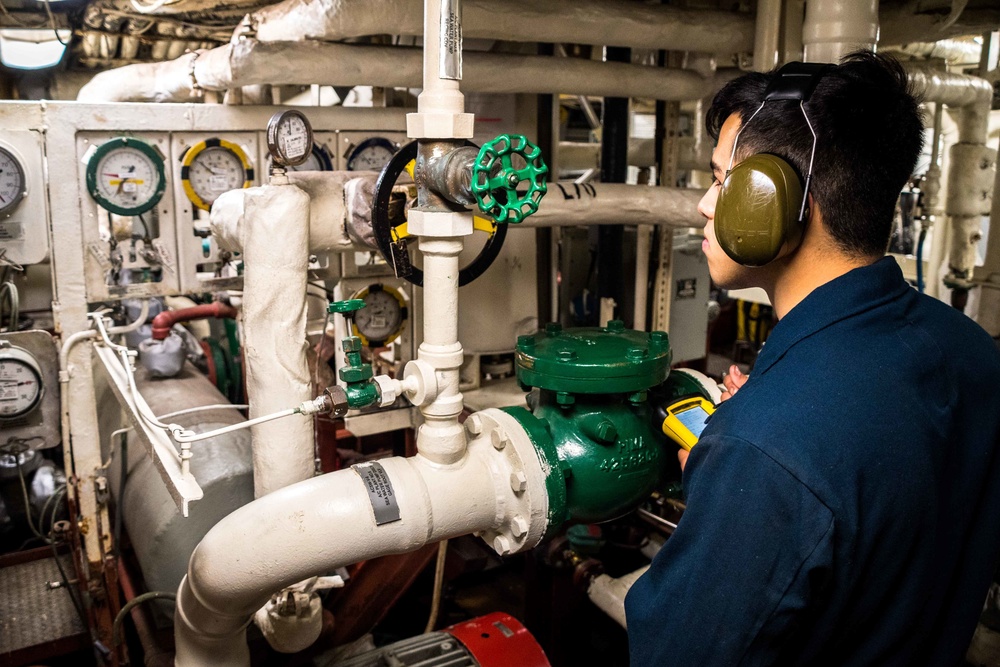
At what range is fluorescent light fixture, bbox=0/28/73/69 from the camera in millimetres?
4590

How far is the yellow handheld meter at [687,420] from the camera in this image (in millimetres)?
1528

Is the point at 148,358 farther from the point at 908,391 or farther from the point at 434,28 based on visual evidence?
the point at 908,391

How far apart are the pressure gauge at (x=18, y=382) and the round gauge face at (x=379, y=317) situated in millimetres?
1025

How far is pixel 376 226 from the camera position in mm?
1677

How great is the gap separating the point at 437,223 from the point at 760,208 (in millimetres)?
673

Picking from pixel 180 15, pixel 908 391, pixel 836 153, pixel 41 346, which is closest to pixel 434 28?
pixel 836 153

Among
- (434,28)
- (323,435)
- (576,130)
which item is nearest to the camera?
(434,28)

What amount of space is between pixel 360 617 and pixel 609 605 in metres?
0.81

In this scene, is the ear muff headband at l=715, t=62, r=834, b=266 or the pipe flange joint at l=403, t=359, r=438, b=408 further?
the pipe flange joint at l=403, t=359, r=438, b=408

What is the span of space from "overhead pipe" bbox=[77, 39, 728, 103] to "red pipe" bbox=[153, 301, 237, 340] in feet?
3.14

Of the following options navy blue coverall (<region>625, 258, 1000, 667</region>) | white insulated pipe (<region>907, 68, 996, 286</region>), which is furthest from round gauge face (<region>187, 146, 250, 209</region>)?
white insulated pipe (<region>907, 68, 996, 286</region>)

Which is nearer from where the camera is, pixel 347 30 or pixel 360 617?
pixel 347 30

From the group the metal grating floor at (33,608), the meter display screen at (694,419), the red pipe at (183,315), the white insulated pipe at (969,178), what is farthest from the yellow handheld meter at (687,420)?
the white insulated pipe at (969,178)

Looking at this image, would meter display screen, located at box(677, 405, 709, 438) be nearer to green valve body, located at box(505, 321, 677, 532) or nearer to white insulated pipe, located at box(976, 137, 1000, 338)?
green valve body, located at box(505, 321, 677, 532)
